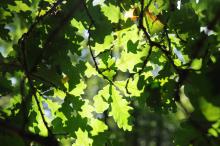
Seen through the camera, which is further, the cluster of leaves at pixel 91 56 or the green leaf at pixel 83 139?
the green leaf at pixel 83 139

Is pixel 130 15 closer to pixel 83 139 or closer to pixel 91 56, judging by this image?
pixel 91 56

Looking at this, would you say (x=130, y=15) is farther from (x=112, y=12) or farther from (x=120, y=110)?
(x=120, y=110)

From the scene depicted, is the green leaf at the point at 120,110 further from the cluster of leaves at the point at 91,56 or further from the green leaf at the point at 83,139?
the green leaf at the point at 83,139

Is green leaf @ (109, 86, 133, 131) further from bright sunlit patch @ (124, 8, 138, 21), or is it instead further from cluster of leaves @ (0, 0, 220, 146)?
bright sunlit patch @ (124, 8, 138, 21)

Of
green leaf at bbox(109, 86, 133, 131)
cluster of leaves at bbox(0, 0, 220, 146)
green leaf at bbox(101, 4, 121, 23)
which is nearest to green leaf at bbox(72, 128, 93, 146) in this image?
cluster of leaves at bbox(0, 0, 220, 146)

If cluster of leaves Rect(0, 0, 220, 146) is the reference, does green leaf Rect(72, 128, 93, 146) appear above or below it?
below

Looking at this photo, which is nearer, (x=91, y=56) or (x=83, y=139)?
(x=91, y=56)

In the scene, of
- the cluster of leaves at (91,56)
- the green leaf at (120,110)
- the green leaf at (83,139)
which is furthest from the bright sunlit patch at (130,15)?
the green leaf at (83,139)

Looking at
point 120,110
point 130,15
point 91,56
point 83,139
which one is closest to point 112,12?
point 130,15

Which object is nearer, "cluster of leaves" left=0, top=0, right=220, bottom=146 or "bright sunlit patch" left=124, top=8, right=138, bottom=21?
"cluster of leaves" left=0, top=0, right=220, bottom=146

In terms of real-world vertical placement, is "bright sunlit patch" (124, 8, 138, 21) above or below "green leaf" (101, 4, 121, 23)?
below

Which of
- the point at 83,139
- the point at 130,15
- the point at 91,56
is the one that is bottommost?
the point at 83,139

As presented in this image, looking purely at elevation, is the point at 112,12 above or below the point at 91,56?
above

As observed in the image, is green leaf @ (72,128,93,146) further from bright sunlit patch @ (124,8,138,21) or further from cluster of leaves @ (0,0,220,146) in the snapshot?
bright sunlit patch @ (124,8,138,21)
